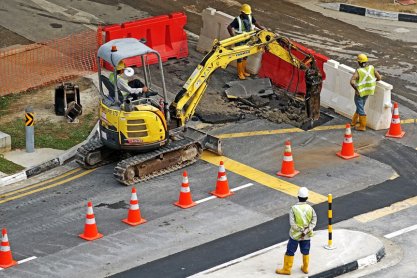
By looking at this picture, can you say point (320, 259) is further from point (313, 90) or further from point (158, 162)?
point (313, 90)

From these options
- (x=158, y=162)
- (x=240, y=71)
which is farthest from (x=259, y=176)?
(x=240, y=71)

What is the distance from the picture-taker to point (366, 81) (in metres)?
25.8

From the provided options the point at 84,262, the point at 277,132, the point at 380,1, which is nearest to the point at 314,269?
the point at 84,262

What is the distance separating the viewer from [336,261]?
19.6 metres

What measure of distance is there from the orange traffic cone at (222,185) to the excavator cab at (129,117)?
5.28 feet

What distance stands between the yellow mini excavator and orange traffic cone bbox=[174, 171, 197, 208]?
142 centimetres

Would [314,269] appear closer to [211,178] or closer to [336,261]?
[336,261]

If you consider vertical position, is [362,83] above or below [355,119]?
above

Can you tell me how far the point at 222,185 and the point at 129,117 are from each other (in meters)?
2.30

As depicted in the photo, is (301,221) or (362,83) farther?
(362,83)

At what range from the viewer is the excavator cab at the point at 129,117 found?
23.2 meters

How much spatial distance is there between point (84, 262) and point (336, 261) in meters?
4.29

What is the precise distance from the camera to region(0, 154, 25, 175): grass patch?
24.1 m

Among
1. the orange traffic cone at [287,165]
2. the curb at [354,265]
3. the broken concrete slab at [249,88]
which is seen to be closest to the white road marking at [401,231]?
the curb at [354,265]
